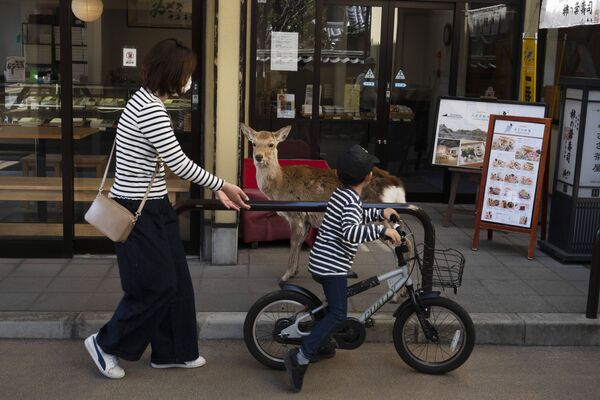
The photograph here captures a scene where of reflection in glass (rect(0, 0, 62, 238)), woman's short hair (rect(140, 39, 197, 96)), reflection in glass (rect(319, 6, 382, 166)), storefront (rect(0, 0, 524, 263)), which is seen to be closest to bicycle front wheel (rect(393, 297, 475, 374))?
woman's short hair (rect(140, 39, 197, 96))

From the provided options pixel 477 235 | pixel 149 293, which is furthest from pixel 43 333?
pixel 477 235

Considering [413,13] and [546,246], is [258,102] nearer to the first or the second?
[413,13]

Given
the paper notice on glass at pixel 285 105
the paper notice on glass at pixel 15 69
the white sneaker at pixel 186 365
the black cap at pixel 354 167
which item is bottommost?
the white sneaker at pixel 186 365

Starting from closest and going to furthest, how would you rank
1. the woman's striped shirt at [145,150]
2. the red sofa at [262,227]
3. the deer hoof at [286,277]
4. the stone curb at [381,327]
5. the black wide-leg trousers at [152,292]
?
the woman's striped shirt at [145,150], the black wide-leg trousers at [152,292], the stone curb at [381,327], the deer hoof at [286,277], the red sofa at [262,227]

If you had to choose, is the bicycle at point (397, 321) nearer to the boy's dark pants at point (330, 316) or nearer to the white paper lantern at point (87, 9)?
the boy's dark pants at point (330, 316)

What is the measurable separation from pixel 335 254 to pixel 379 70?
5574 mm

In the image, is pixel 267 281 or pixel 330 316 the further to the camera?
pixel 267 281

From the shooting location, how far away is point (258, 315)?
204 inches

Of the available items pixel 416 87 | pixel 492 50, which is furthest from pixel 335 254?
pixel 492 50

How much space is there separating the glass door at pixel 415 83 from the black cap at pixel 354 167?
5.26 m

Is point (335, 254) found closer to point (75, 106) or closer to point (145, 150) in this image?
point (145, 150)

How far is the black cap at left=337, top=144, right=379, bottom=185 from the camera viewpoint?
482 cm

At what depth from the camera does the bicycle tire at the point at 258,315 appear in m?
5.11

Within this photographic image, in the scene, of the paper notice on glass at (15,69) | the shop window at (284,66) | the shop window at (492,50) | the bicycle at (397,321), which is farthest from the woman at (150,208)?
the shop window at (492,50)
